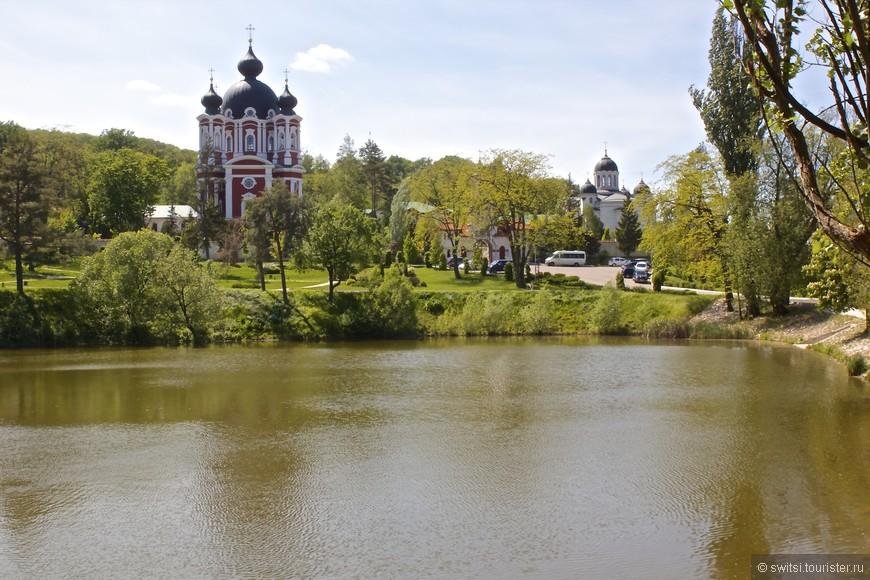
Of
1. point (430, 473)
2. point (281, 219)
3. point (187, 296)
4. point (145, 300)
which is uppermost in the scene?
point (281, 219)

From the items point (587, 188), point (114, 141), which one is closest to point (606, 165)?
point (587, 188)

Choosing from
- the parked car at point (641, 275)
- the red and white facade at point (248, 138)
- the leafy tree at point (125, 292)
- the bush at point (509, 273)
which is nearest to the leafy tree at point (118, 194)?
the red and white facade at point (248, 138)

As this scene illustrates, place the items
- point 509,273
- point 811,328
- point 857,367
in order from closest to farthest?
point 857,367 → point 811,328 → point 509,273

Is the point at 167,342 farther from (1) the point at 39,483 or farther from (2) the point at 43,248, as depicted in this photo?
(1) the point at 39,483

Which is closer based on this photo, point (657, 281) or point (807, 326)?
point (807, 326)

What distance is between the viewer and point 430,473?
50.2 ft

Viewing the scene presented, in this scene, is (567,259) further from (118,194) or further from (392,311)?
(118,194)

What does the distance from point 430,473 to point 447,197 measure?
41820 millimetres

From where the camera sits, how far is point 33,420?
2039cm

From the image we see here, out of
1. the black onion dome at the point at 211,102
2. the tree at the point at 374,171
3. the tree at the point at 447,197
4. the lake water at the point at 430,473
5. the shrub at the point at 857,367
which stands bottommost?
the lake water at the point at 430,473

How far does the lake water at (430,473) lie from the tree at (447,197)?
27569 mm

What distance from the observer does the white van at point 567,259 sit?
72.0 metres

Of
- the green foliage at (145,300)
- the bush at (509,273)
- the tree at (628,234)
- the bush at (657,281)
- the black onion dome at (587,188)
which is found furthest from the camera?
the black onion dome at (587,188)

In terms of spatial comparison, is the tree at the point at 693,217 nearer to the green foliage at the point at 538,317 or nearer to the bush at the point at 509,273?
the green foliage at the point at 538,317
